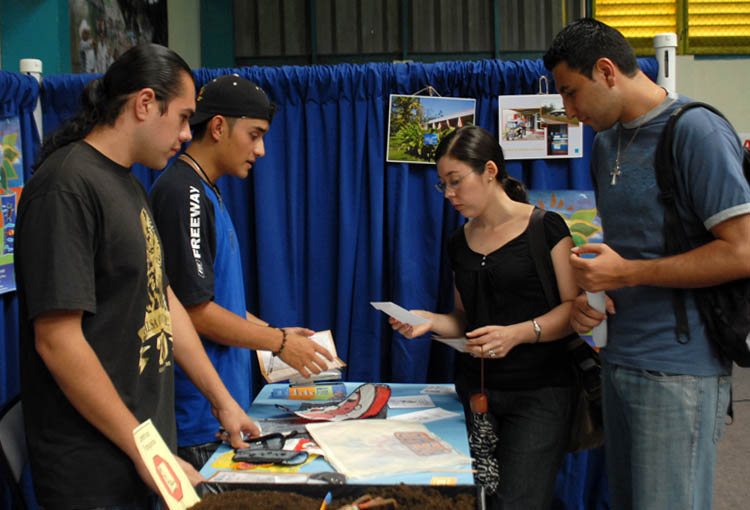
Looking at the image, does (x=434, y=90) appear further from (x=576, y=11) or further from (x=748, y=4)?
(x=748, y=4)

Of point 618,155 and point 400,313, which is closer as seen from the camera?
point 618,155

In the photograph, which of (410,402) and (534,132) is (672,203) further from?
(534,132)

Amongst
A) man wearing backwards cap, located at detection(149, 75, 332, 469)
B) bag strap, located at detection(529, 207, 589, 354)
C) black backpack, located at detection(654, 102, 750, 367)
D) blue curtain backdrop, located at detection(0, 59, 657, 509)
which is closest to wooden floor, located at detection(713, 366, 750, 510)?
blue curtain backdrop, located at detection(0, 59, 657, 509)

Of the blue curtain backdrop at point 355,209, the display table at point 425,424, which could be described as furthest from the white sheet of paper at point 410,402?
the blue curtain backdrop at point 355,209

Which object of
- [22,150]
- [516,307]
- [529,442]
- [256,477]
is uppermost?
[22,150]

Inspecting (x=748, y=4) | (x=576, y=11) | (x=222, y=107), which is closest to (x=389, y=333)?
(x=222, y=107)

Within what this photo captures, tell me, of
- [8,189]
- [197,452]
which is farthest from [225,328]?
[8,189]

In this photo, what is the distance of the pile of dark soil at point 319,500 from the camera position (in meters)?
1.14

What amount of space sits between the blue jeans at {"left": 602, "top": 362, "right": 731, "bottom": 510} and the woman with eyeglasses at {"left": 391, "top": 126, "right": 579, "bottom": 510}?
33 centimetres

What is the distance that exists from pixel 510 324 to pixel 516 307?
0.18 ft

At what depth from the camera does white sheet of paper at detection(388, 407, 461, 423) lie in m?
1.86

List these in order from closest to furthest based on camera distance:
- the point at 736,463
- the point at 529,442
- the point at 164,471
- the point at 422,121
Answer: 1. the point at 164,471
2. the point at 529,442
3. the point at 422,121
4. the point at 736,463

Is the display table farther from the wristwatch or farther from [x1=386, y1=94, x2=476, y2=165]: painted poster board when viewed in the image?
[x1=386, y1=94, x2=476, y2=165]: painted poster board

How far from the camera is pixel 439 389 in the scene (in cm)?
223
